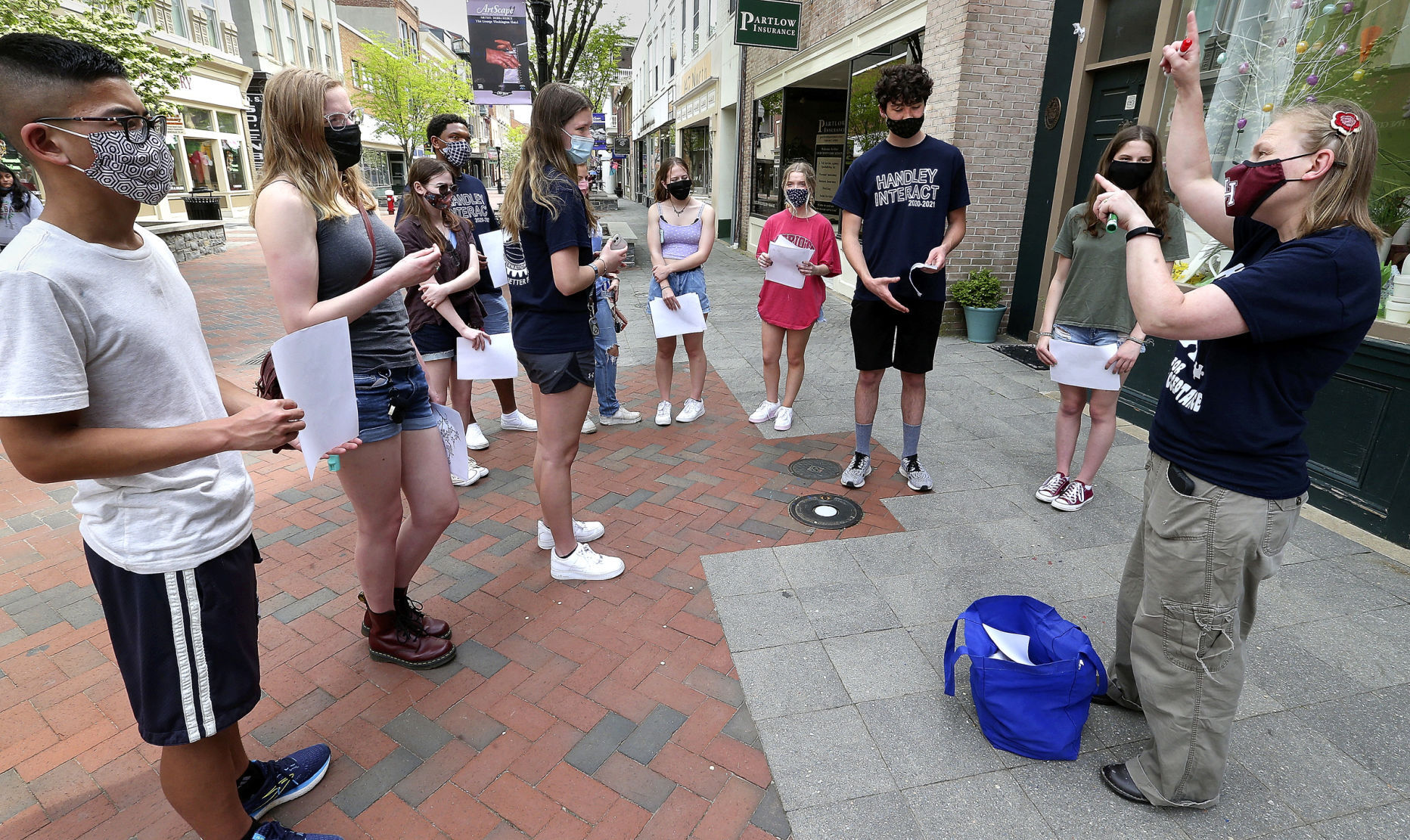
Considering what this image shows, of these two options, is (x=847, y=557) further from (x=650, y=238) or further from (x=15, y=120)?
(x=15, y=120)

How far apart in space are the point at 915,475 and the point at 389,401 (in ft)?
9.92

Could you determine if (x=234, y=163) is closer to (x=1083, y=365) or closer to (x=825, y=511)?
(x=825, y=511)

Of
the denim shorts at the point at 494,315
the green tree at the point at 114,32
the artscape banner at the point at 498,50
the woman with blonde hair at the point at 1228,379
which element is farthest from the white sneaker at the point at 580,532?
the artscape banner at the point at 498,50

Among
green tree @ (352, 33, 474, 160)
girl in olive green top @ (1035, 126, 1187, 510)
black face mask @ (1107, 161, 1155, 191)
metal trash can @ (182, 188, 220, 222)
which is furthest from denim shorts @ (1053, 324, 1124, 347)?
green tree @ (352, 33, 474, 160)

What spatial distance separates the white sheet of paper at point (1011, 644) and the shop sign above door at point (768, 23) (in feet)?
36.8

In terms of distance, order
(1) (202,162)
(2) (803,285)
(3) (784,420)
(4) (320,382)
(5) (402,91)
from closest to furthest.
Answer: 1. (4) (320,382)
2. (2) (803,285)
3. (3) (784,420)
4. (1) (202,162)
5. (5) (402,91)

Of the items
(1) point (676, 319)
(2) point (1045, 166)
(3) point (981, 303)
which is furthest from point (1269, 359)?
(2) point (1045, 166)

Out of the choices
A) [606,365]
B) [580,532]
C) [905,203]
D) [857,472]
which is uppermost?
[905,203]

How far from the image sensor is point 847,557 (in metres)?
3.48

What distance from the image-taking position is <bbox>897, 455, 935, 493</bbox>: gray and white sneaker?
165 inches

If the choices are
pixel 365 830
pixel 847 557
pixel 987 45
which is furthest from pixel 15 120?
pixel 987 45

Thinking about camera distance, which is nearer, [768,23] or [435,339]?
[435,339]

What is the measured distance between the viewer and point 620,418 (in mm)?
5473

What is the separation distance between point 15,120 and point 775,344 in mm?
4369
